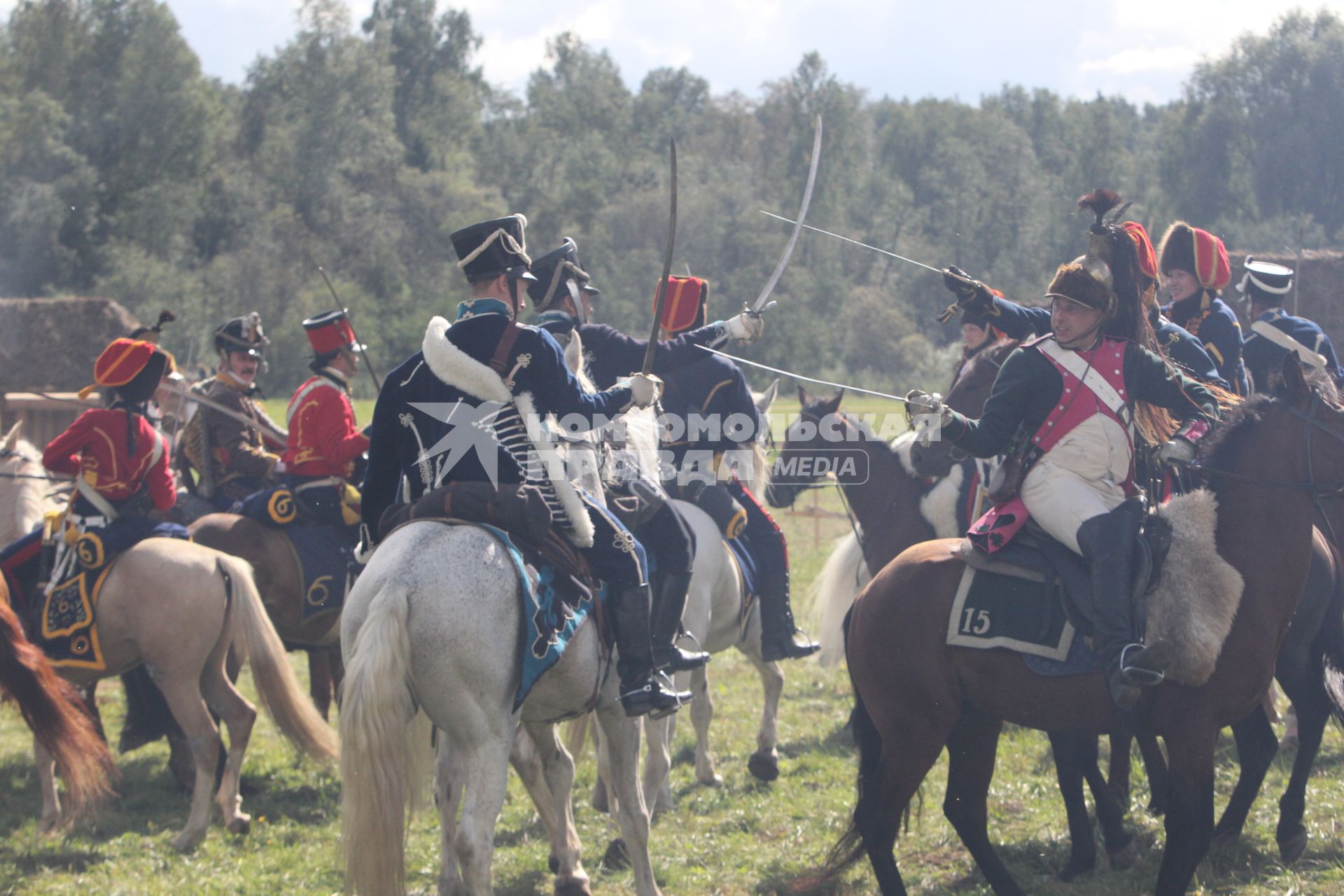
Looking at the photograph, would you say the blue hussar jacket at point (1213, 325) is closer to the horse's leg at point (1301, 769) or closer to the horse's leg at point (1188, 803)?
the horse's leg at point (1301, 769)

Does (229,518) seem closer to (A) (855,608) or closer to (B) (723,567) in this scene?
(B) (723,567)

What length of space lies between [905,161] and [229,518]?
50226 mm

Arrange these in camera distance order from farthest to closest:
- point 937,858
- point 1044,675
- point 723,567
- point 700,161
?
point 700,161 < point 723,567 < point 937,858 < point 1044,675

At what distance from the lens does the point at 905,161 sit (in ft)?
178

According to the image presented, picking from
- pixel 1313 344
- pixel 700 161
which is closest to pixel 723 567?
pixel 1313 344

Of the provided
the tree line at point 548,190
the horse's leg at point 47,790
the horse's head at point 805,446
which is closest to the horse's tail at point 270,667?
the horse's leg at point 47,790

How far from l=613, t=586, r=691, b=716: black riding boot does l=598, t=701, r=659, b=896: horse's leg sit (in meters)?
0.21

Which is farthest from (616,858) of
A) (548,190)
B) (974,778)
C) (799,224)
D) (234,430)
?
(548,190)

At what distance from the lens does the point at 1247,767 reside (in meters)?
5.73

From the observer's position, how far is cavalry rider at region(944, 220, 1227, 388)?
18.2 ft

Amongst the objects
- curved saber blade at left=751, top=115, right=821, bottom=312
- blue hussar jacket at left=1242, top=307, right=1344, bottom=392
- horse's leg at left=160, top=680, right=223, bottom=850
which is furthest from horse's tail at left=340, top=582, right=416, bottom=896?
blue hussar jacket at left=1242, top=307, right=1344, bottom=392

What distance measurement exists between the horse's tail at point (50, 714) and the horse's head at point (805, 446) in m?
4.84

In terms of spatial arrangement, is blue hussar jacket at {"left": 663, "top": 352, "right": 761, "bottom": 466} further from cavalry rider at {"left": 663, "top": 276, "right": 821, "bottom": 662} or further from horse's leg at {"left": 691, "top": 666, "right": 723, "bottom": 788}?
horse's leg at {"left": 691, "top": 666, "right": 723, "bottom": 788}

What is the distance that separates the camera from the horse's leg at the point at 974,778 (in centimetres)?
523
